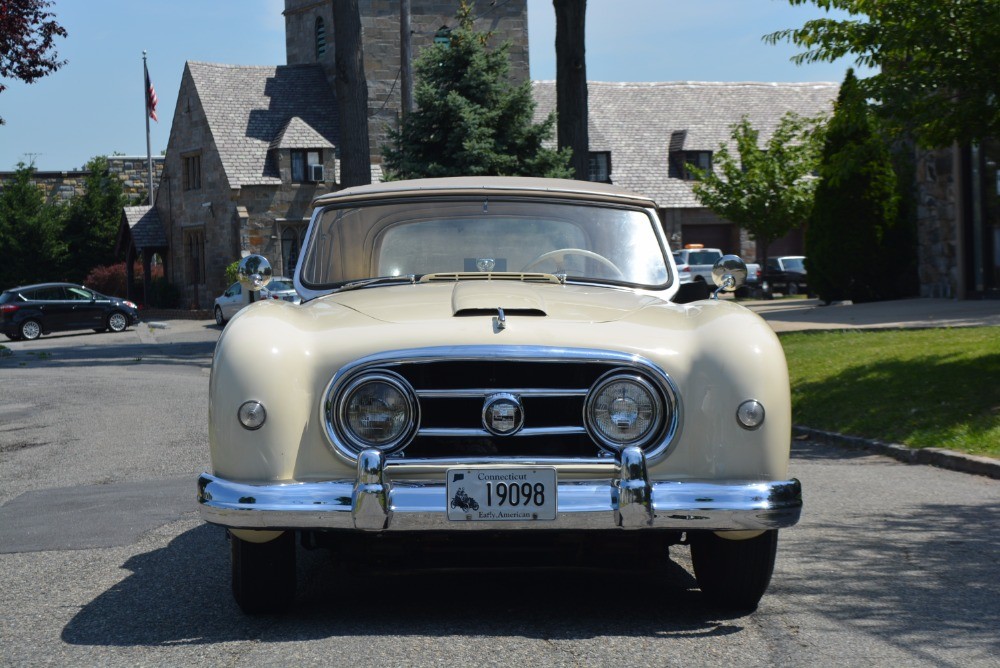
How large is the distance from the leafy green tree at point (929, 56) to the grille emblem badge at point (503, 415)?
7157 millimetres

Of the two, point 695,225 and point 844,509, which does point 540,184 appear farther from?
point 695,225

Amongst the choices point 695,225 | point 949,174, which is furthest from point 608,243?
point 695,225

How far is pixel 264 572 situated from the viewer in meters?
4.80

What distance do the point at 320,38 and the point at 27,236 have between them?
13833 mm

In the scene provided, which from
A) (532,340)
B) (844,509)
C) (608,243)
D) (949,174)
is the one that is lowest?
(844,509)

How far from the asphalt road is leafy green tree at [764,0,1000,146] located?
3.80m

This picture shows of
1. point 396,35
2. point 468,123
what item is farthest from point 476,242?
point 396,35

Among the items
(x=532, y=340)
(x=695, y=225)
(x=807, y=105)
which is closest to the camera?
(x=532, y=340)

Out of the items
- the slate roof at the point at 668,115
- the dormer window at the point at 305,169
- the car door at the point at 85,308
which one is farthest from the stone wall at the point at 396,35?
the car door at the point at 85,308

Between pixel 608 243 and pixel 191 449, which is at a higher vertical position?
pixel 608 243

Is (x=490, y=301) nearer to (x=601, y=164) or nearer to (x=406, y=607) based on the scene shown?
(x=406, y=607)

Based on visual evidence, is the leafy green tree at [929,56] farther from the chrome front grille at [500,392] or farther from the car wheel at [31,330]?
the car wheel at [31,330]

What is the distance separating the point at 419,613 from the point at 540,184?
230 centimetres

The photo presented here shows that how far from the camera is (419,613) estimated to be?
4.97 m
